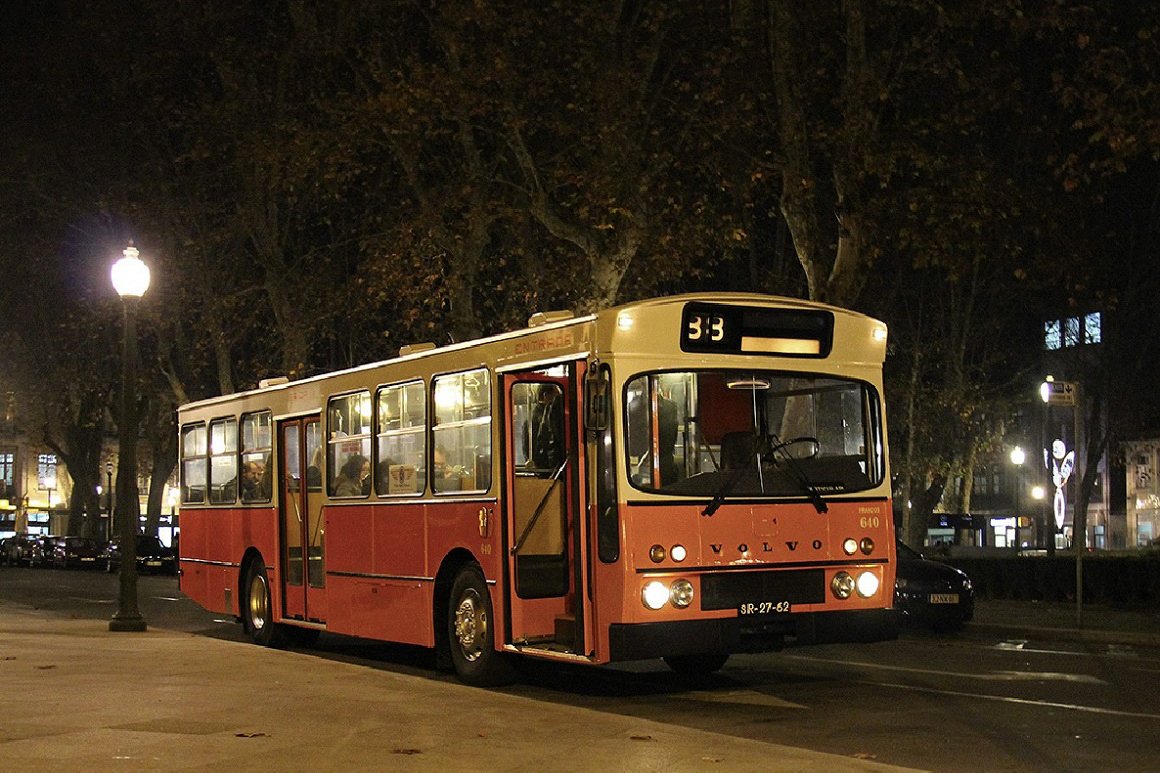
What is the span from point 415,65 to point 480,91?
1.36 meters

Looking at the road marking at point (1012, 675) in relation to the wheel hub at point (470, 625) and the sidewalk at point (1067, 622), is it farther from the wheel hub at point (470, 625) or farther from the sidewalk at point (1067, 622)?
the sidewalk at point (1067, 622)

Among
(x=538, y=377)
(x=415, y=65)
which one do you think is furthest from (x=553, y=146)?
(x=538, y=377)

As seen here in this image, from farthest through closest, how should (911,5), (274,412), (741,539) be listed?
(911,5) < (274,412) < (741,539)

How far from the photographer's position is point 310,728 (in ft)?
39.7

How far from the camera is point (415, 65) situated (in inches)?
1235

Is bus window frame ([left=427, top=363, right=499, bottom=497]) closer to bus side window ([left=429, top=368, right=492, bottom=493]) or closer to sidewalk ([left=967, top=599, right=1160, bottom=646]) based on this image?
bus side window ([left=429, top=368, right=492, bottom=493])

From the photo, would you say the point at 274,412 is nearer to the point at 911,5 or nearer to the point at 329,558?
the point at 329,558

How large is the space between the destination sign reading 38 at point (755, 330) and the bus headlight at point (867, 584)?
204 centimetres

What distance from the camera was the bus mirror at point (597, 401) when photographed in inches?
543

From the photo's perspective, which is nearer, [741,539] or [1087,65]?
[741,539]

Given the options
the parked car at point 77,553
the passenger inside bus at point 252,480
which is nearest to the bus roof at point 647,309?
the passenger inside bus at point 252,480

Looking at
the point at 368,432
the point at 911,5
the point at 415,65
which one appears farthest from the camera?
the point at 415,65

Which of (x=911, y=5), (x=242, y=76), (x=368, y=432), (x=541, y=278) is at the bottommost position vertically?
(x=368, y=432)

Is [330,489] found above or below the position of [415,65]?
below
